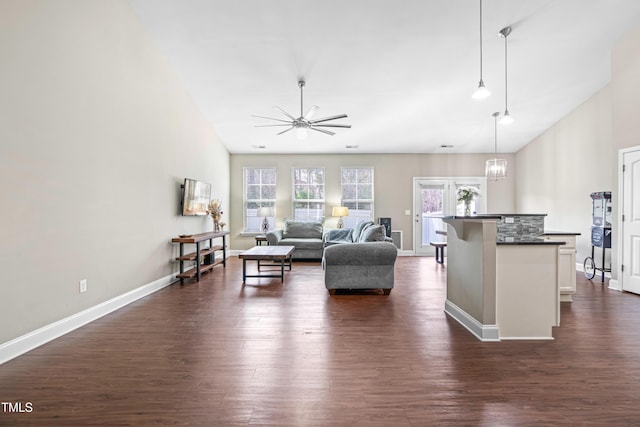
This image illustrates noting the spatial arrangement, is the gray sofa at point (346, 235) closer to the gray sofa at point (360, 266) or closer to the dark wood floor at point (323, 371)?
the gray sofa at point (360, 266)

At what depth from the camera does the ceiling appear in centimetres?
373

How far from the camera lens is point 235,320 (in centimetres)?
A: 327

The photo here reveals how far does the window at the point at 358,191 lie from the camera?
8.20 metres

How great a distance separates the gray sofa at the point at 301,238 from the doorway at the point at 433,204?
2707mm

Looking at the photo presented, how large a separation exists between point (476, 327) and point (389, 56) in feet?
12.6

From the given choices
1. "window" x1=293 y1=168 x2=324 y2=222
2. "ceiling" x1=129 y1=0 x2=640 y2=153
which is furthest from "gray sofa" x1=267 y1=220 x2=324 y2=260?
"ceiling" x1=129 y1=0 x2=640 y2=153

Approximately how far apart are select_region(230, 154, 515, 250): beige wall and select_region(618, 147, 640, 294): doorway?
362 centimetres

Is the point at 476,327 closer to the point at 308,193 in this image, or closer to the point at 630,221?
the point at 630,221

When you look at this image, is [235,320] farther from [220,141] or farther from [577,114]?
[577,114]

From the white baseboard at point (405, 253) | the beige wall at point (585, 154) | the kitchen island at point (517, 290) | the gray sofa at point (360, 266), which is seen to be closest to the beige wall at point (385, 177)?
the white baseboard at point (405, 253)

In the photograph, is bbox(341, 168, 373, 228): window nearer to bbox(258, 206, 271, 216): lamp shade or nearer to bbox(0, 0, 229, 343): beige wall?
bbox(258, 206, 271, 216): lamp shade

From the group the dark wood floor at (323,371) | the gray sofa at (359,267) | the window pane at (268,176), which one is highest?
the window pane at (268,176)

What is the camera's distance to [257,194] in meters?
8.30

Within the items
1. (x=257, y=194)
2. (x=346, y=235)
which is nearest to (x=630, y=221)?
(x=346, y=235)
